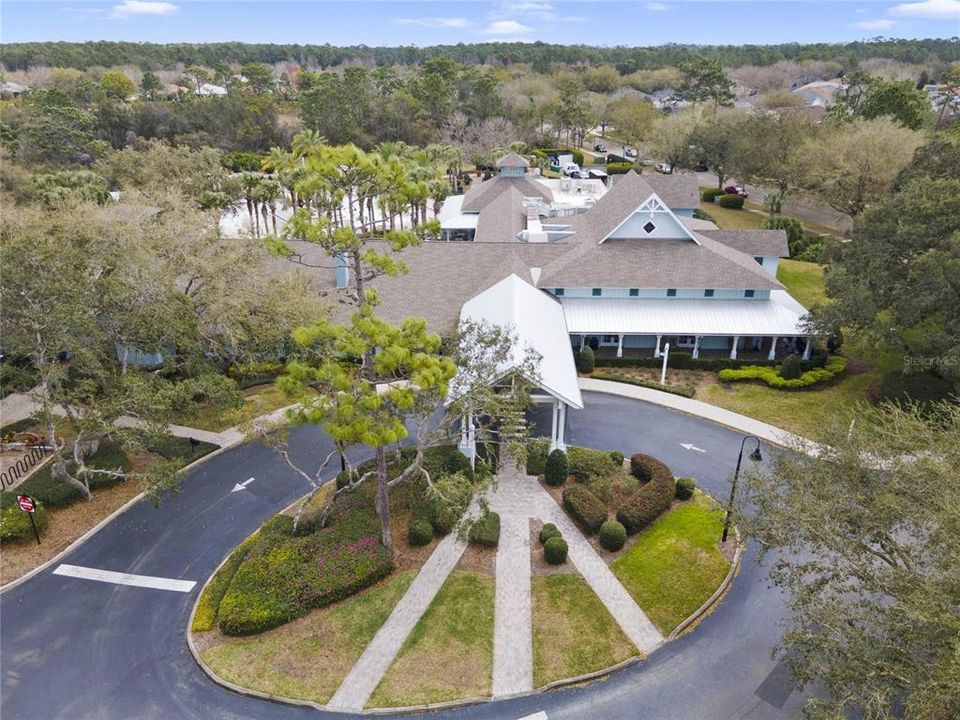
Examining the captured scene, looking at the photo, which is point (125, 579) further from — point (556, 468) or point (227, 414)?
point (556, 468)

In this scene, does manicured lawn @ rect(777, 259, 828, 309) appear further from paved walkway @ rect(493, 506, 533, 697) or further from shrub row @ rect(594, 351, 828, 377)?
paved walkway @ rect(493, 506, 533, 697)

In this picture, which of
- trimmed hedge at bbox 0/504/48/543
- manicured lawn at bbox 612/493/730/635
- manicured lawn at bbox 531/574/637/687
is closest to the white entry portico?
manicured lawn at bbox 612/493/730/635

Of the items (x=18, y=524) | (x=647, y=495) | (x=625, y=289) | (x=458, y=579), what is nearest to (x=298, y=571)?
(x=458, y=579)

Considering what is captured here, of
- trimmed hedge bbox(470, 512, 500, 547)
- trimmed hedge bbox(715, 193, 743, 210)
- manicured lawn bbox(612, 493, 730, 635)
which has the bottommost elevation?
manicured lawn bbox(612, 493, 730, 635)

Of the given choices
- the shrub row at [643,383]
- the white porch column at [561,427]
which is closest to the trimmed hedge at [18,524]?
the white porch column at [561,427]

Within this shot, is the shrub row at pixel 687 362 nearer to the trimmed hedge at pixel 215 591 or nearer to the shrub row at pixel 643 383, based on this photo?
the shrub row at pixel 643 383

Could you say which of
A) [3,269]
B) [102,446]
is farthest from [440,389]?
[102,446]
